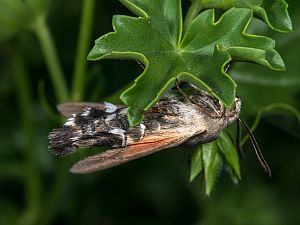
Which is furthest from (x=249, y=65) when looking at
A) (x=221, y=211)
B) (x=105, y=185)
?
(x=105, y=185)

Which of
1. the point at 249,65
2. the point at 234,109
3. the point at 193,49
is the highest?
the point at 193,49

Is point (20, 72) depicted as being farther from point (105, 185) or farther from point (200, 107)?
point (200, 107)

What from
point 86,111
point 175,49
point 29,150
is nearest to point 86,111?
point 86,111

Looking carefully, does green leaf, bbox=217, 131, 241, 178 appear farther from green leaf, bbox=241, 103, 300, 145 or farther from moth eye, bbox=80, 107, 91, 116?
green leaf, bbox=241, 103, 300, 145

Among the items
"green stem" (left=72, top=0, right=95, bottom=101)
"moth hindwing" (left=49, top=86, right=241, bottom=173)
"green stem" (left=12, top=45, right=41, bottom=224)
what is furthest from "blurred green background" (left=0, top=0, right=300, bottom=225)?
"moth hindwing" (left=49, top=86, right=241, bottom=173)

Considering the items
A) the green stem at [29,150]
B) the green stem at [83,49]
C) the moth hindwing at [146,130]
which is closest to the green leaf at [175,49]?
the moth hindwing at [146,130]

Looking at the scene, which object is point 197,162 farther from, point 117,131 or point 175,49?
point 175,49

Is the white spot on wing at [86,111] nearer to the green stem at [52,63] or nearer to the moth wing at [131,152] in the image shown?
the moth wing at [131,152]
